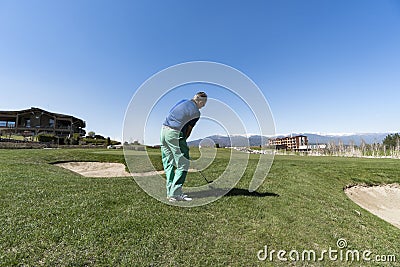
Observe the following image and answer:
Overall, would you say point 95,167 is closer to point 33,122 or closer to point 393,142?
point 33,122

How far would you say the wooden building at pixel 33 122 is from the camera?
2125 inches

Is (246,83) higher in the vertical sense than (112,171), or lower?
higher

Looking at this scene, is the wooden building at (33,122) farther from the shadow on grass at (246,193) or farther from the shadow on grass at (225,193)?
the shadow on grass at (246,193)

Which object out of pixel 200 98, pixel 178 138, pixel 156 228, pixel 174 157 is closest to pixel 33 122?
pixel 174 157

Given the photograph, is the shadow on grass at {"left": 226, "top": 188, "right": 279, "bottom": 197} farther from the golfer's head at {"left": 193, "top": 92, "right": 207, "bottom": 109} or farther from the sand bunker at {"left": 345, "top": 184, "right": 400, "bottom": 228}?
the sand bunker at {"left": 345, "top": 184, "right": 400, "bottom": 228}

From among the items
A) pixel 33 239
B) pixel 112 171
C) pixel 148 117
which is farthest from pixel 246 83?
pixel 112 171

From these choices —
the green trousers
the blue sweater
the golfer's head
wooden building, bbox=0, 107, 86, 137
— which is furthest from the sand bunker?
wooden building, bbox=0, 107, 86, 137

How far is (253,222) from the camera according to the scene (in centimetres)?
514

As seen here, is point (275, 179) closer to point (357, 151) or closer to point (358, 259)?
point (358, 259)

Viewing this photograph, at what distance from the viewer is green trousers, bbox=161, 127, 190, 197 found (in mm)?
5688

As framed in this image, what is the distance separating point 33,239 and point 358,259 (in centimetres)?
612

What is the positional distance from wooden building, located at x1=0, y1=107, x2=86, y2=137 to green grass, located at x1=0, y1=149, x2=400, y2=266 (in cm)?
5835

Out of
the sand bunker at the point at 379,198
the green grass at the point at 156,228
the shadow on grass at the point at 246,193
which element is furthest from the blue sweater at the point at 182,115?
the sand bunker at the point at 379,198

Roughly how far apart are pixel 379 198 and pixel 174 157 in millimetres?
12145
